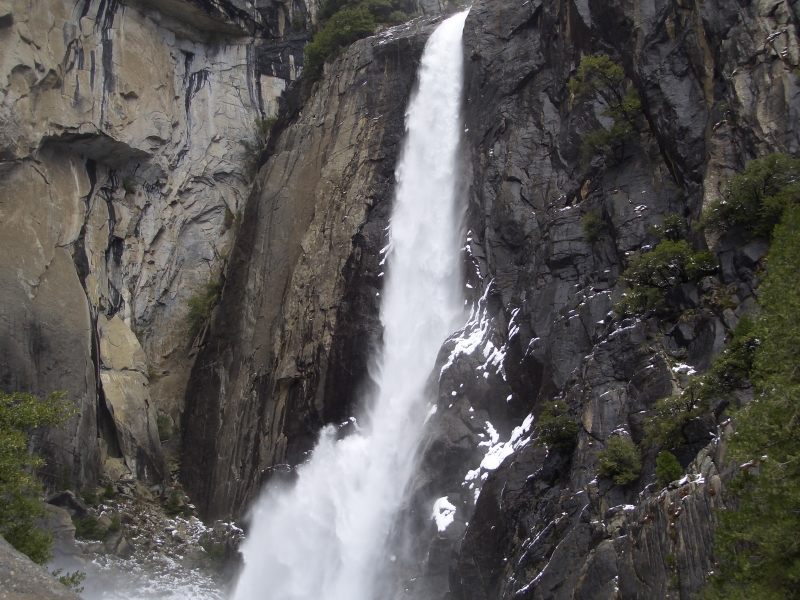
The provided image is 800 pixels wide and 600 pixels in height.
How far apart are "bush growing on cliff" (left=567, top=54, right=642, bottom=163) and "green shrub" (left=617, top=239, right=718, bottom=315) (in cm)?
520

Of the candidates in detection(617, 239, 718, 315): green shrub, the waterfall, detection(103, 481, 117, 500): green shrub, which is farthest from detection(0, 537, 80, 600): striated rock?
detection(103, 481, 117, 500): green shrub

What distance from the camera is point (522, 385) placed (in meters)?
19.1

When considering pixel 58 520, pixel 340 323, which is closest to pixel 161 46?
pixel 340 323

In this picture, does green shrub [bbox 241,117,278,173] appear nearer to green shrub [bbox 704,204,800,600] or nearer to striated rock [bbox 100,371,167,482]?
striated rock [bbox 100,371,167,482]

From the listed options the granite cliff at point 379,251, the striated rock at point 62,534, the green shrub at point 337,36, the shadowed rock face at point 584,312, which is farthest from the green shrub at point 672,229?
the green shrub at point 337,36

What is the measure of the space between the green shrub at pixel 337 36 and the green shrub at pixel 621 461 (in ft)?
89.3

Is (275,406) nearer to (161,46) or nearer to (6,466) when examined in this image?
(6,466)

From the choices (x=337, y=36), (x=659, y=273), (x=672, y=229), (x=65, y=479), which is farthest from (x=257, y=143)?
(x=659, y=273)

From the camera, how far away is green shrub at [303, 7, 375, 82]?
35344 millimetres

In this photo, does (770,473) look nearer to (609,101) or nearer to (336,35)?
(609,101)

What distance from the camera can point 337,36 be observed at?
35344 mm

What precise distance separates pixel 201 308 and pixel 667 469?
25.8 m

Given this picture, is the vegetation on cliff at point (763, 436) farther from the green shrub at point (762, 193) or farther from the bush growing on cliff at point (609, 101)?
the bush growing on cliff at point (609, 101)

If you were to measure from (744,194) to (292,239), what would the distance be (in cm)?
2065
